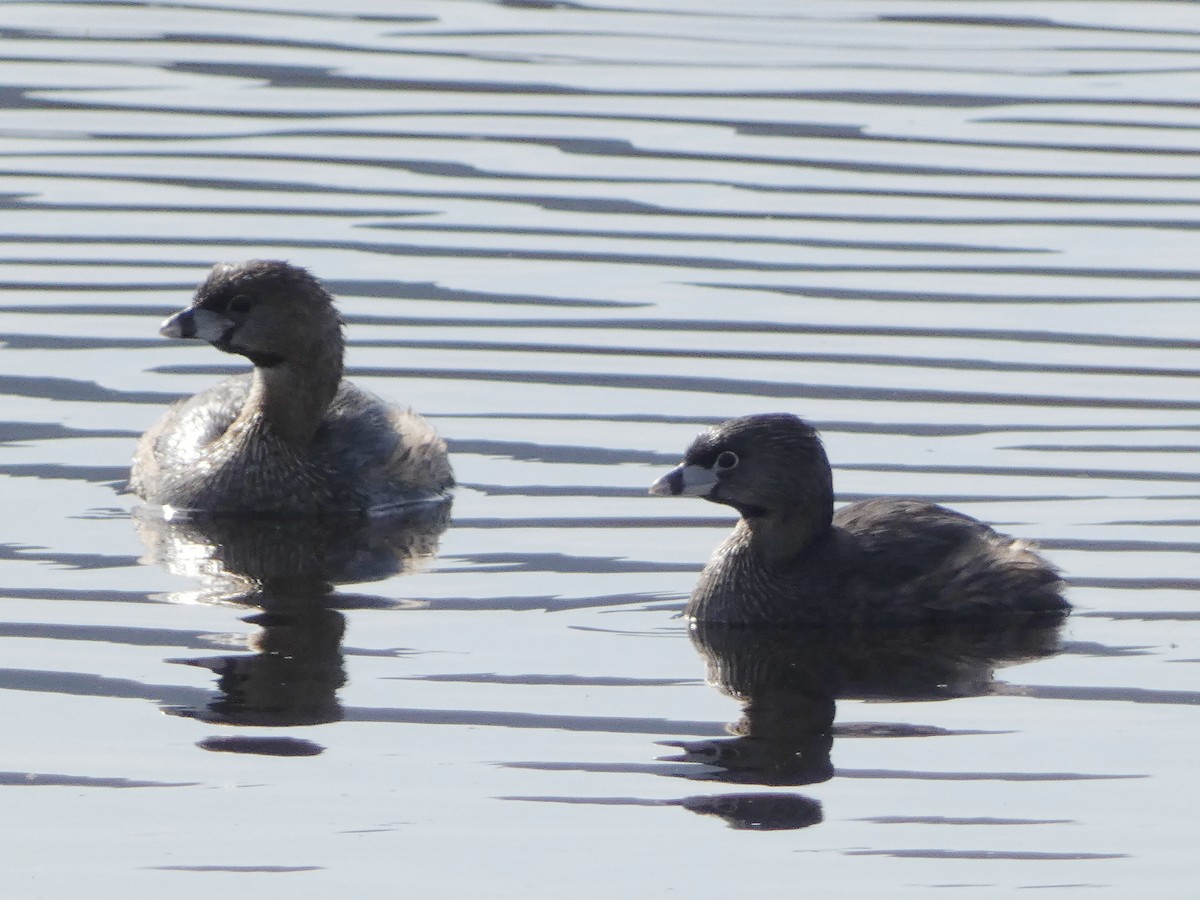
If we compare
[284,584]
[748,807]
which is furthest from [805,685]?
[284,584]

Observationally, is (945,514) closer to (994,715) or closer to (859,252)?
(994,715)

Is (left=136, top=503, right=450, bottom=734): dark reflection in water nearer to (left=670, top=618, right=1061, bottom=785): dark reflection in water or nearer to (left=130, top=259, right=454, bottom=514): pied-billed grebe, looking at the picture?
(left=130, top=259, right=454, bottom=514): pied-billed grebe

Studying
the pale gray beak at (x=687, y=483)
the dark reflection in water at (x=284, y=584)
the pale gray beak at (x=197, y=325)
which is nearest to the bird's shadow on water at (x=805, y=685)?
the pale gray beak at (x=687, y=483)

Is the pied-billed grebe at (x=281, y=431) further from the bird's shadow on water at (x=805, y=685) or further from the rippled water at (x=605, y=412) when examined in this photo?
the bird's shadow on water at (x=805, y=685)

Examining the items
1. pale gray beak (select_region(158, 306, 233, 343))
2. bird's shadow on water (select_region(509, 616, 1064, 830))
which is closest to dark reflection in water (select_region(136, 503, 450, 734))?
pale gray beak (select_region(158, 306, 233, 343))

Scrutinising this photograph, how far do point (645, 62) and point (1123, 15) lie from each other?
444 cm

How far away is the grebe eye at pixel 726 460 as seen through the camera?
10266mm

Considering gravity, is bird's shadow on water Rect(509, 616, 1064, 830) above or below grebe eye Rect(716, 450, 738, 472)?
below

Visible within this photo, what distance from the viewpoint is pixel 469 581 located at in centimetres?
1058

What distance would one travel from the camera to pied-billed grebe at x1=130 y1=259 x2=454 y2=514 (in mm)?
12359

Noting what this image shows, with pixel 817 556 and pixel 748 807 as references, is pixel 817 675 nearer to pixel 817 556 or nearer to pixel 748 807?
pixel 817 556

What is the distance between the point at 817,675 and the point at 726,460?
1103 mm

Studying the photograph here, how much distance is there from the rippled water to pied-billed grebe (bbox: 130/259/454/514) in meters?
0.32

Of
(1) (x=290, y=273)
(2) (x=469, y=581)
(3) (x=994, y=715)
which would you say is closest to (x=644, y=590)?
(2) (x=469, y=581)
